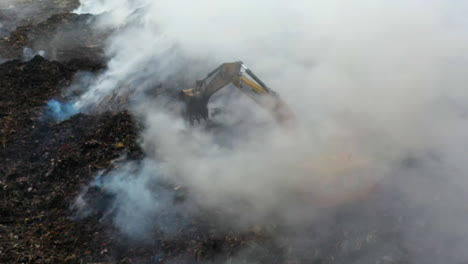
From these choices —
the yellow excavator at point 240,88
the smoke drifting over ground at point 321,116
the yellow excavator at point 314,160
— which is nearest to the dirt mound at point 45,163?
the smoke drifting over ground at point 321,116

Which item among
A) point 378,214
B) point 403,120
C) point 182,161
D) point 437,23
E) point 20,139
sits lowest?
point 20,139

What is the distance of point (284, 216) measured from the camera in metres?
6.10

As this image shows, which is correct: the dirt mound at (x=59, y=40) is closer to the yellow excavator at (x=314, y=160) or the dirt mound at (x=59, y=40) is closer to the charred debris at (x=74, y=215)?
the charred debris at (x=74, y=215)

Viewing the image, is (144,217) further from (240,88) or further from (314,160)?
(314,160)

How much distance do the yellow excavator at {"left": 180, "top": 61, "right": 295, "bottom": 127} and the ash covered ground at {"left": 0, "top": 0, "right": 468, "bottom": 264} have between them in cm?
76

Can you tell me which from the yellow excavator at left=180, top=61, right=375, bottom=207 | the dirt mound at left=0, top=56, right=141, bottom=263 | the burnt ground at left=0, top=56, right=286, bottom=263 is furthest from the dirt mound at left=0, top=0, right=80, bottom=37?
the yellow excavator at left=180, top=61, right=375, bottom=207

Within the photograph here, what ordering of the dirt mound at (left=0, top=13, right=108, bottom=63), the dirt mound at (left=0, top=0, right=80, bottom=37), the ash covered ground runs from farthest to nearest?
1. the dirt mound at (left=0, top=0, right=80, bottom=37)
2. the dirt mound at (left=0, top=13, right=108, bottom=63)
3. the ash covered ground

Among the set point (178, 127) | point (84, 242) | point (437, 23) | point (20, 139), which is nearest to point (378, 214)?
point (178, 127)

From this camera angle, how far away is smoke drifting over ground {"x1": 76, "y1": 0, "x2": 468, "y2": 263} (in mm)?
Answer: 6270

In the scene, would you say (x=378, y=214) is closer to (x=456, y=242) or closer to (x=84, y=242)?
(x=456, y=242)

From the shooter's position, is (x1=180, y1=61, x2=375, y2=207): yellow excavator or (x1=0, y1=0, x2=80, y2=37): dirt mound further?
(x1=0, y1=0, x2=80, y2=37): dirt mound

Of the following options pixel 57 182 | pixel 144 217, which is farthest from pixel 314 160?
pixel 57 182

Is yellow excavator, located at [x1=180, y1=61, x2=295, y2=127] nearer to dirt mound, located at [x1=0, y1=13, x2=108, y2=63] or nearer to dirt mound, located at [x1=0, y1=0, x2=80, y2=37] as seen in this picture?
dirt mound, located at [x1=0, y1=13, x2=108, y2=63]

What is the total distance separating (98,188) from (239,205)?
224 cm
